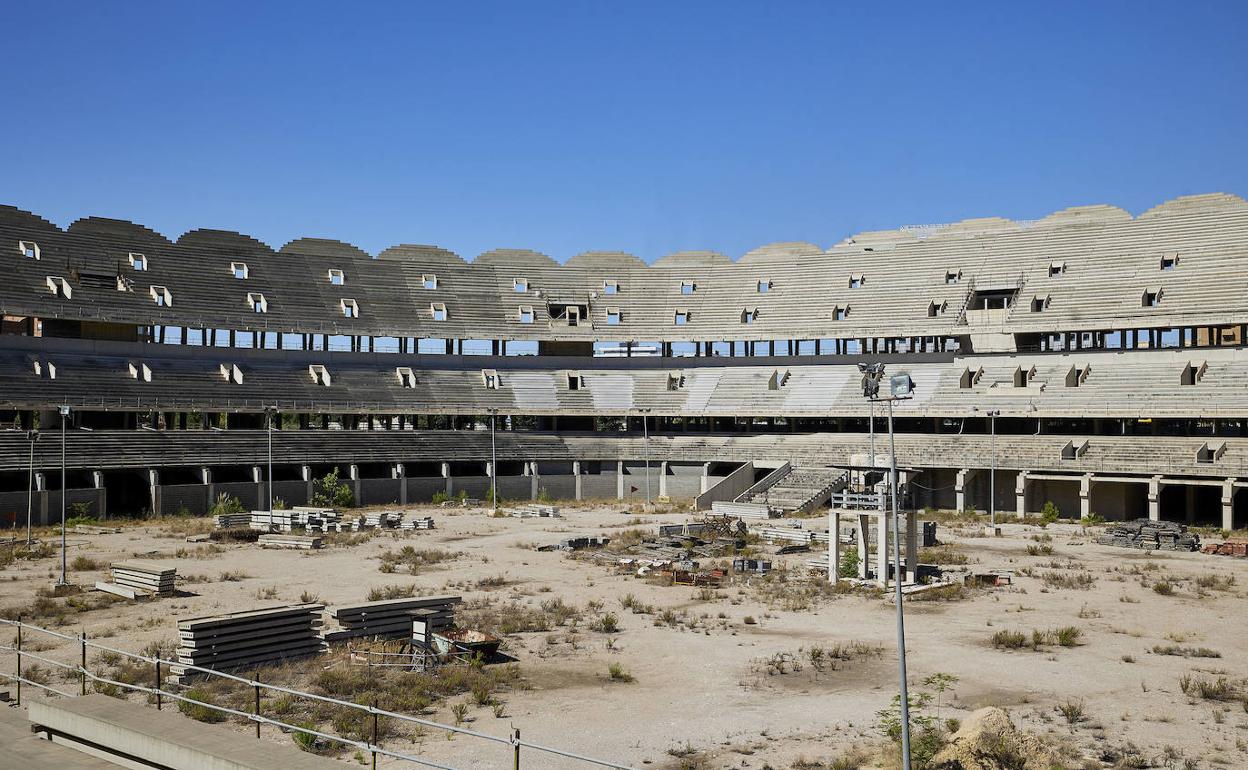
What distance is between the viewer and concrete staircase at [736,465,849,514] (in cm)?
6047

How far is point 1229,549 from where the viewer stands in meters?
43.1

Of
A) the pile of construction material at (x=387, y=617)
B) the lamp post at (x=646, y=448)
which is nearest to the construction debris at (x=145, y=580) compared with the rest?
the pile of construction material at (x=387, y=617)

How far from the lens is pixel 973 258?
74.2 m

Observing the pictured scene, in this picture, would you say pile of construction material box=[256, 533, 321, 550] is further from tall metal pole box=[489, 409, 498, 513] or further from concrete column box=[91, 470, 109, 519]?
tall metal pole box=[489, 409, 498, 513]

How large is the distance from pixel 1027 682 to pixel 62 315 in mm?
58419

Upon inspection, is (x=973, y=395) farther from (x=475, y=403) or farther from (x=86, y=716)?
(x=86, y=716)

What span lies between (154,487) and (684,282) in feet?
142

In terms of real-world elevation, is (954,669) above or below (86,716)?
below

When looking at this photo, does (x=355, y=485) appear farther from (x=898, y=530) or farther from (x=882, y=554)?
(x=898, y=530)

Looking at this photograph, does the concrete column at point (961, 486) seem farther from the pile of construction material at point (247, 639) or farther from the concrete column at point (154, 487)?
the concrete column at point (154, 487)

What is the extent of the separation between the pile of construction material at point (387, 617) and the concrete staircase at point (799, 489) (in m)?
35.7

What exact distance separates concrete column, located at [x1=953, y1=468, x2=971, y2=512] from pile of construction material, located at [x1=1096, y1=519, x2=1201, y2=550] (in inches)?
474

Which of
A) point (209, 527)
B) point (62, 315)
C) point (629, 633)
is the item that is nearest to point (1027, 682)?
point (629, 633)

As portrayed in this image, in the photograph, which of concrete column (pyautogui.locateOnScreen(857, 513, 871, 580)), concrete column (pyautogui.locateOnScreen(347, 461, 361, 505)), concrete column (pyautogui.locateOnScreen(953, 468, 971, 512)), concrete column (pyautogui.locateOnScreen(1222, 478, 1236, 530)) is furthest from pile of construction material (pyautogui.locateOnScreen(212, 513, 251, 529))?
concrete column (pyautogui.locateOnScreen(1222, 478, 1236, 530))
